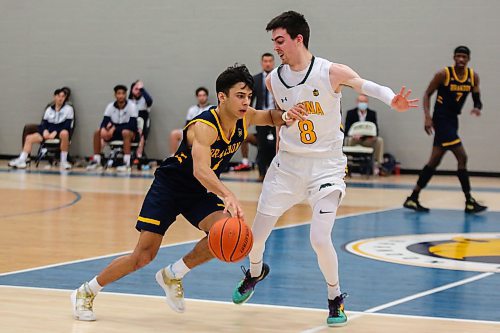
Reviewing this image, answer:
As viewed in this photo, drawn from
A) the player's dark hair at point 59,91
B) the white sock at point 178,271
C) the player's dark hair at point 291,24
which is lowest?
the white sock at point 178,271

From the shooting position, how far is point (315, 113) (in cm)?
612

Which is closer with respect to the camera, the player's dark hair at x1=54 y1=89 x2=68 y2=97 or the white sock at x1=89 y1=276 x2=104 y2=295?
the white sock at x1=89 y1=276 x2=104 y2=295

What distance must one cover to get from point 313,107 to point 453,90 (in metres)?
6.25

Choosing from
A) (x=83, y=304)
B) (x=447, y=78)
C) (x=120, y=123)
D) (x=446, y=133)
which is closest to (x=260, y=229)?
(x=83, y=304)

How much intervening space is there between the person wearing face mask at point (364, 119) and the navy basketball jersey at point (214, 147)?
11986 mm

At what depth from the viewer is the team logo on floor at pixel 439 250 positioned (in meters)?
Result: 8.30

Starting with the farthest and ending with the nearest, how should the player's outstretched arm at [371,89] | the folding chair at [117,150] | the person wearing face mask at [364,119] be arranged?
1. the folding chair at [117,150]
2. the person wearing face mask at [364,119]
3. the player's outstretched arm at [371,89]

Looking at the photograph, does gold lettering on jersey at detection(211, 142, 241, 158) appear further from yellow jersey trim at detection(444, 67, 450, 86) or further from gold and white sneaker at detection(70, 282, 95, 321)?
yellow jersey trim at detection(444, 67, 450, 86)

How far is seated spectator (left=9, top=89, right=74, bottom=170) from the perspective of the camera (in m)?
19.1

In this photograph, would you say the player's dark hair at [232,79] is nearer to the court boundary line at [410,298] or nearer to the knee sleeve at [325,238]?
the knee sleeve at [325,238]

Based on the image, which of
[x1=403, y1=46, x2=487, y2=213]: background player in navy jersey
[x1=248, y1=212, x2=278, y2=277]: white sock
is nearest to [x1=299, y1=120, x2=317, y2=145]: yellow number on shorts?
[x1=248, y1=212, x2=278, y2=277]: white sock

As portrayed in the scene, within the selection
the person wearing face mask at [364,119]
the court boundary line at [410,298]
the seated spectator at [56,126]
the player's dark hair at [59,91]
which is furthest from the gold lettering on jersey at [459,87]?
the player's dark hair at [59,91]

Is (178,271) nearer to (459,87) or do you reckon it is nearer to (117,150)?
(459,87)

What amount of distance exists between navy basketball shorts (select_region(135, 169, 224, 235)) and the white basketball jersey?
63 cm
